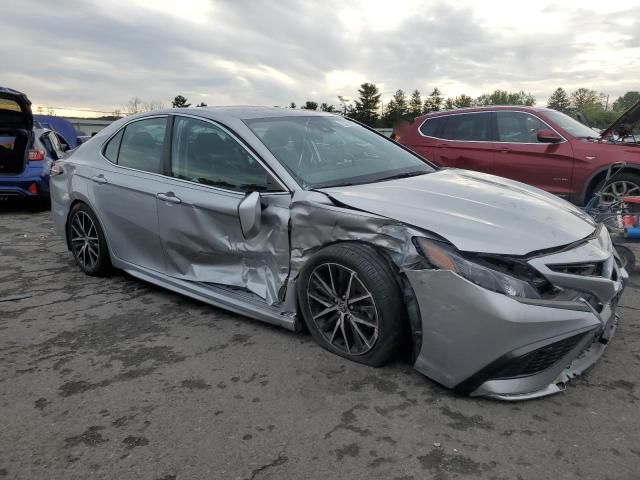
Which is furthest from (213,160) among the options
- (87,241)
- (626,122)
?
(626,122)

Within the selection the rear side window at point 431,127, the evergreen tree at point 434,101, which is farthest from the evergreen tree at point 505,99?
the rear side window at point 431,127

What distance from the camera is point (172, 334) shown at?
3.48 metres

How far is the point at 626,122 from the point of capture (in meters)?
6.21

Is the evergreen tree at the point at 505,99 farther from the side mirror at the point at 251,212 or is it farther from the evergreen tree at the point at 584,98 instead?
the side mirror at the point at 251,212

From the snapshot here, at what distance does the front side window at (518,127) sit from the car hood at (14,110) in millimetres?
6910

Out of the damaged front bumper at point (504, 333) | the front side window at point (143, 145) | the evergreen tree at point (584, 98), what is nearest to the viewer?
the damaged front bumper at point (504, 333)

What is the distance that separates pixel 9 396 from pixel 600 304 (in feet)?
9.89

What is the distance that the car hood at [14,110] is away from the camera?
25.0 feet

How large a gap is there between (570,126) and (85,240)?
631cm

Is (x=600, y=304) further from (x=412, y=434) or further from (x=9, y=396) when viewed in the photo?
(x=9, y=396)

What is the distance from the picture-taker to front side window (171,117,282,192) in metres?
3.36


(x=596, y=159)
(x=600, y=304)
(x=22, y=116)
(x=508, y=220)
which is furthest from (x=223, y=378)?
(x=22, y=116)

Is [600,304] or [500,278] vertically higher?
[500,278]

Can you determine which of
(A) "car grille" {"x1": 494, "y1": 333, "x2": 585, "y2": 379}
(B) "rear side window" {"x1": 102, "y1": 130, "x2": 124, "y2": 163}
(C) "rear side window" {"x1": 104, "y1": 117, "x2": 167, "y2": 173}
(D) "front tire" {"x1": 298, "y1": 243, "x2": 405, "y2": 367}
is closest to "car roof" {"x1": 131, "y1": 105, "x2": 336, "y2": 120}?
(C) "rear side window" {"x1": 104, "y1": 117, "x2": 167, "y2": 173}
